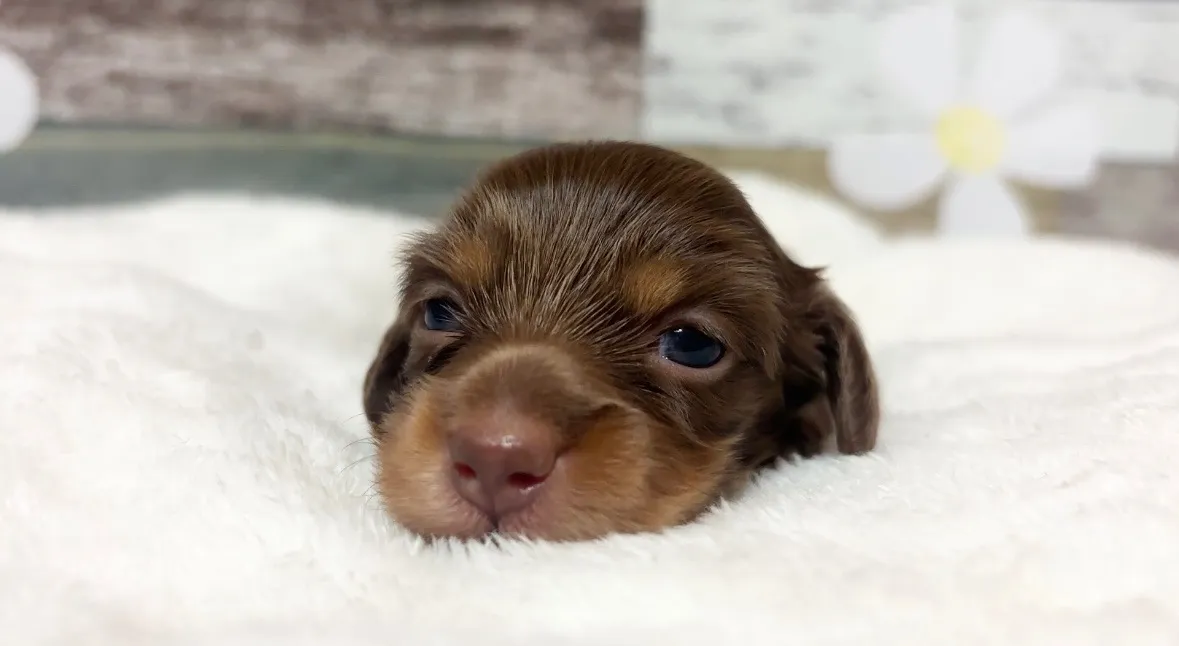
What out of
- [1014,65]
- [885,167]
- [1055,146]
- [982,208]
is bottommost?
[982,208]

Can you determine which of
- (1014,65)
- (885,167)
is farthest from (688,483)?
(1014,65)

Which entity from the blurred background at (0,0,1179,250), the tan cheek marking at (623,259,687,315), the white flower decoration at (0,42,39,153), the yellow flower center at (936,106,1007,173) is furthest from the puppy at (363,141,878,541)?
the white flower decoration at (0,42,39,153)

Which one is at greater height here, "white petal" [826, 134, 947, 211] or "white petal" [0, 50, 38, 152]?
"white petal" [0, 50, 38, 152]

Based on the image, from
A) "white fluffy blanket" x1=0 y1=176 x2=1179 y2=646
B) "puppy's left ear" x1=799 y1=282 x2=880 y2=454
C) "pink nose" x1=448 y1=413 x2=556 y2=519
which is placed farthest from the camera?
"puppy's left ear" x1=799 y1=282 x2=880 y2=454

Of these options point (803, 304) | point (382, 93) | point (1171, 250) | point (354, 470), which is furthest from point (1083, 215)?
point (354, 470)

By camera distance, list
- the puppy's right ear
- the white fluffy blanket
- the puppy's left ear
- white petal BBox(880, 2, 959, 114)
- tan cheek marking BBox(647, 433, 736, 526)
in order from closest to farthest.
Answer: the white fluffy blanket
tan cheek marking BBox(647, 433, 736, 526)
the puppy's left ear
the puppy's right ear
white petal BBox(880, 2, 959, 114)

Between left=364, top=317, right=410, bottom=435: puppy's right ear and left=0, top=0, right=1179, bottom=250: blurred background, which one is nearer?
left=364, top=317, right=410, bottom=435: puppy's right ear

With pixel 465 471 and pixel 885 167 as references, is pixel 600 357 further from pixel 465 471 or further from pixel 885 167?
pixel 885 167

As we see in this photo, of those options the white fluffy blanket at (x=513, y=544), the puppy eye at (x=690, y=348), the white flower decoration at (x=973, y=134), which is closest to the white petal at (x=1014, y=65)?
the white flower decoration at (x=973, y=134)

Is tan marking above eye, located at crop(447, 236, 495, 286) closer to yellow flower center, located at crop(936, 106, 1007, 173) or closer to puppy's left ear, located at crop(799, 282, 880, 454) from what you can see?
puppy's left ear, located at crop(799, 282, 880, 454)
